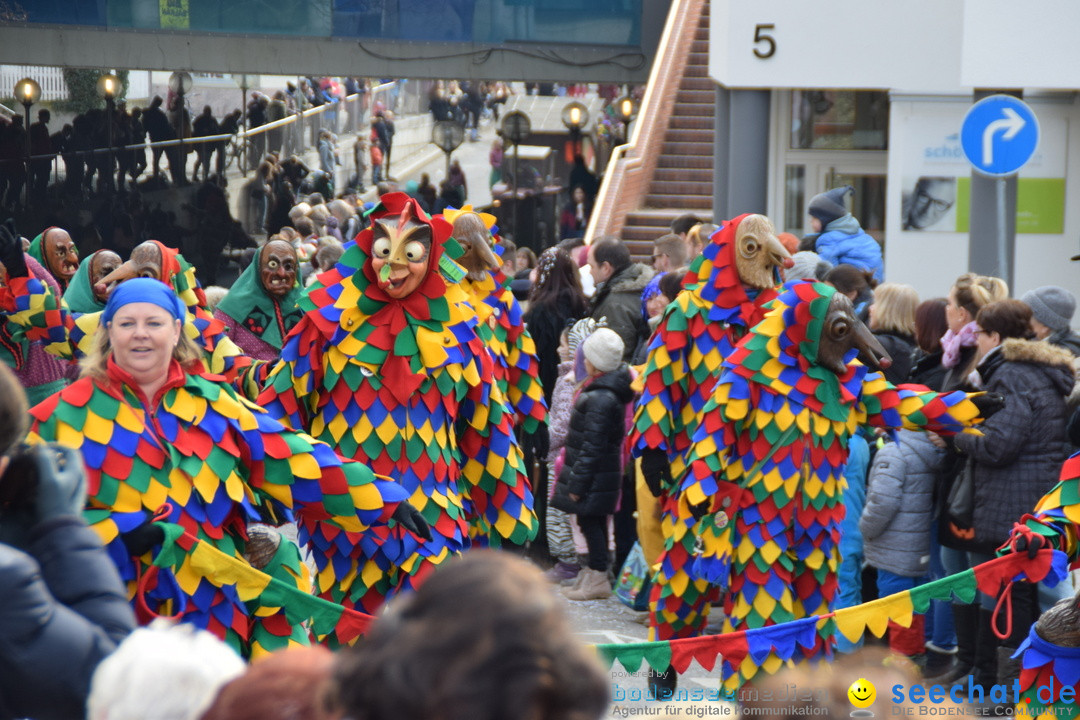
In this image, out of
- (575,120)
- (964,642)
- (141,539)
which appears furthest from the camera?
(575,120)

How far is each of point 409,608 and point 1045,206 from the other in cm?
1313

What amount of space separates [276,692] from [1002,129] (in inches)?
299

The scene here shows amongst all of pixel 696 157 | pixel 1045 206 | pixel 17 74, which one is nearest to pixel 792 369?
pixel 1045 206

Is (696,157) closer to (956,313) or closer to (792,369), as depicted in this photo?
(956,313)

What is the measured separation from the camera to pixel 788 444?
5.25 metres

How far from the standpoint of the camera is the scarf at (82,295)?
25.3 feet

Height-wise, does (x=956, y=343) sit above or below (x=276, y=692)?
below

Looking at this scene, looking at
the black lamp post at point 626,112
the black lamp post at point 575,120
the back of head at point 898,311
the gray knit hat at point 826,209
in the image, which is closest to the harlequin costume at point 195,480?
the back of head at point 898,311

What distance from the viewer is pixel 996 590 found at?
4770mm

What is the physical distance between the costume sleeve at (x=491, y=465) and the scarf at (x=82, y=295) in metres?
2.89

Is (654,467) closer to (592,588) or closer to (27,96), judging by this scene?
(592,588)

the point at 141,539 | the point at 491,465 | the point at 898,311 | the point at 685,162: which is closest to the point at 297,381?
the point at 491,465

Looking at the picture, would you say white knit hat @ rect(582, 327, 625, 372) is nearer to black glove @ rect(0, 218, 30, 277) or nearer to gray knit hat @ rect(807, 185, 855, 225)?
gray knit hat @ rect(807, 185, 855, 225)

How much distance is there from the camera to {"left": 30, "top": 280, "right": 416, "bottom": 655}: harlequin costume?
150 inches
